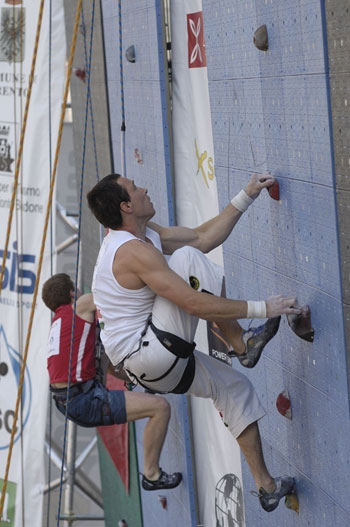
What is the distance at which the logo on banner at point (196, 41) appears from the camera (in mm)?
4832

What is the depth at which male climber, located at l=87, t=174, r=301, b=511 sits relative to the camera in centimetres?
381

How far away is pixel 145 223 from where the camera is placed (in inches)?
162

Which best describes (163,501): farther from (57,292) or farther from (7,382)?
(57,292)

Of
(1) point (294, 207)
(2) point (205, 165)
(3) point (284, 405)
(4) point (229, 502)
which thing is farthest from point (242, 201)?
(4) point (229, 502)

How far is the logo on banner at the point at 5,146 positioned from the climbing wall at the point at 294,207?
2.79 m

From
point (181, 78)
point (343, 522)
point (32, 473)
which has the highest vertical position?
point (181, 78)

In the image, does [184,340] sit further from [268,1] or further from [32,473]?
[32,473]

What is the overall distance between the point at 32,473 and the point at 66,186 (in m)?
4.10

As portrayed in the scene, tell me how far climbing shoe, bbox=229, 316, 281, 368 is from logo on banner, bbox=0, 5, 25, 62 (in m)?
3.45

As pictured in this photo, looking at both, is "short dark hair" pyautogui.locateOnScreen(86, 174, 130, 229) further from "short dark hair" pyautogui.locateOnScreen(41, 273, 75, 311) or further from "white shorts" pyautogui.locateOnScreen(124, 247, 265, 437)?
"short dark hair" pyautogui.locateOnScreen(41, 273, 75, 311)

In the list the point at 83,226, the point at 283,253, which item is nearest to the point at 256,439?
the point at 283,253

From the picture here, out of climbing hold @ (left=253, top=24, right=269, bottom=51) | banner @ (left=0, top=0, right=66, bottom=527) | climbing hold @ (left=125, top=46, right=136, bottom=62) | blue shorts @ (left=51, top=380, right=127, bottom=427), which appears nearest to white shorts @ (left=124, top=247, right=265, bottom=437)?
climbing hold @ (left=253, top=24, right=269, bottom=51)

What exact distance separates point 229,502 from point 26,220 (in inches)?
93.6

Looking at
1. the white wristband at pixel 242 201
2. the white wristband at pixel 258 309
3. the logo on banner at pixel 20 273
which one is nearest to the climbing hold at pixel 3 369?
the logo on banner at pixel 20 273
